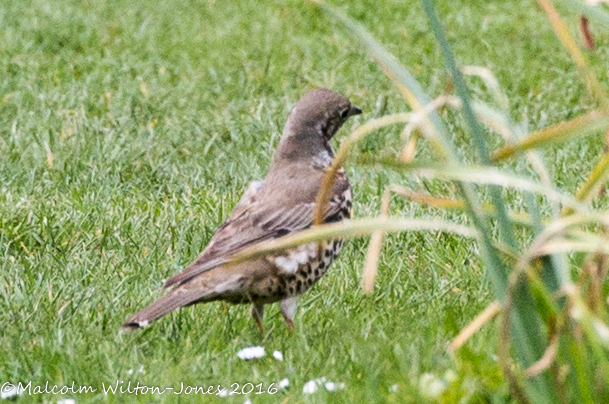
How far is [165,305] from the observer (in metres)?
4.64

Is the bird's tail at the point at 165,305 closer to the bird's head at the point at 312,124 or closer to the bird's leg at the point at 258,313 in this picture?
the bird's leg at the point at 258,313

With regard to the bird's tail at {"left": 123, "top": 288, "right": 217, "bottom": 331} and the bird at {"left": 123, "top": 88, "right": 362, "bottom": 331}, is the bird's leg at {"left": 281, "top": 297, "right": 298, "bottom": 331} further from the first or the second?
the bird's tail at {"left": 123, "top": 288, "right": 217, "bottom": 331}

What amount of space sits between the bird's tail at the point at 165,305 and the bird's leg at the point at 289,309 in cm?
36

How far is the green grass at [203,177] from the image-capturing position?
4410mm

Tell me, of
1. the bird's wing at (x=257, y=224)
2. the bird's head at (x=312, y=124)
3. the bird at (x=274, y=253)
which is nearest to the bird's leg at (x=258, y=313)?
the bird at (x=274, y=253)

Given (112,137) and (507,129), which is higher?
(507,129)

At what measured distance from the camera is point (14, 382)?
14.1 ft

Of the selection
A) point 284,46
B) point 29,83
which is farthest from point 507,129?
point 284,46

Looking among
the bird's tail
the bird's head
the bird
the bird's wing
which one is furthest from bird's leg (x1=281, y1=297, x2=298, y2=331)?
the bird's head

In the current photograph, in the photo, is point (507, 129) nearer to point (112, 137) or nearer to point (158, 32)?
point (112, 137)

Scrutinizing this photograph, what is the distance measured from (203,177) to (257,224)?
242 centimetres

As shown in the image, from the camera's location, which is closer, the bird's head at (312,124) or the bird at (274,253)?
the bird at (274,253)

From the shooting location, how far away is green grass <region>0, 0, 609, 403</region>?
4.41 meters

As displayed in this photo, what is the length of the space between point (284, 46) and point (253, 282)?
5.75m
